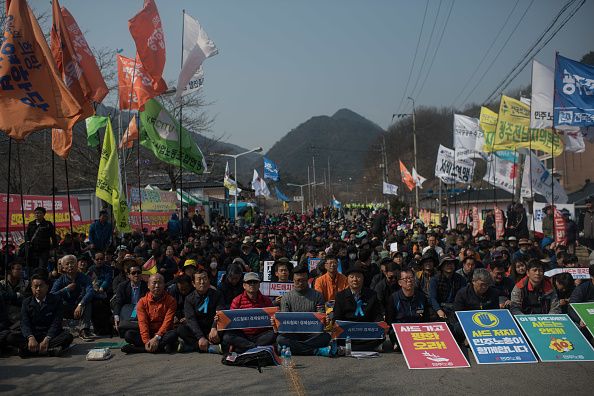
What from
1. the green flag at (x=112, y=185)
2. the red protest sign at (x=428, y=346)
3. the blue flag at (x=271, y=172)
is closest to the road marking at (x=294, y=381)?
the red protest sign at (x=428, y=346)

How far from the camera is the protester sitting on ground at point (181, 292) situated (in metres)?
9.52

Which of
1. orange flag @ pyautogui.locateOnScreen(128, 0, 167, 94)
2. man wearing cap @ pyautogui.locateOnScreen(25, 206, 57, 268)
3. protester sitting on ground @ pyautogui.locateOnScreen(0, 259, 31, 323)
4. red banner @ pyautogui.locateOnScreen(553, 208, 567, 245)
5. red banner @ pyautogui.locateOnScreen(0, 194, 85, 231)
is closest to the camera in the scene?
protester sitting on ground @ pyautogui.locateOnScreen(0, 259, 31, 323)

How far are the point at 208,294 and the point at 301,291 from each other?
54.5 inches

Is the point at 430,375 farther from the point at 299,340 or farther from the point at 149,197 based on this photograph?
the point at 149,197

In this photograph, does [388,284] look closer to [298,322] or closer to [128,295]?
[298,322]

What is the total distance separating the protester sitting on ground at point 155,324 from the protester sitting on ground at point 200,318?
7.1 inches

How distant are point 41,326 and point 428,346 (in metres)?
5.44

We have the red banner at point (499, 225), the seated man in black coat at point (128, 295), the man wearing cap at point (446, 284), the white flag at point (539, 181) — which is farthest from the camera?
the red banner at point (499, 225)

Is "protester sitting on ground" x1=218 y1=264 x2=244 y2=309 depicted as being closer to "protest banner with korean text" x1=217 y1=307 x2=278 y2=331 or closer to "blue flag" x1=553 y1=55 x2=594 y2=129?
"protest banner with korean text" x1=217 y1=307 x2=278 y2=331

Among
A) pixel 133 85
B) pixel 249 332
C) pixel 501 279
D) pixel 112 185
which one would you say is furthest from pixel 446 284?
pixel 133 85

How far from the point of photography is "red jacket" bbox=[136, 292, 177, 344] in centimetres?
895

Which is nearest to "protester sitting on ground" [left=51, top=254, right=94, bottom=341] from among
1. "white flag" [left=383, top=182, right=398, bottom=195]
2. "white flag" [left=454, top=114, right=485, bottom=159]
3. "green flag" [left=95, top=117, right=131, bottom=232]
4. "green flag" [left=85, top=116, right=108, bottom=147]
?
"green flag" [left=95, top=117, right=131, bottom=232]

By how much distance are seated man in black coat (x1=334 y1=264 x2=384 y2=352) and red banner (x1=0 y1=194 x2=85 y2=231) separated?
9.35 meters

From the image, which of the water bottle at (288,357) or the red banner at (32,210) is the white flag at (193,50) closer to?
the red banner at (32,210)
